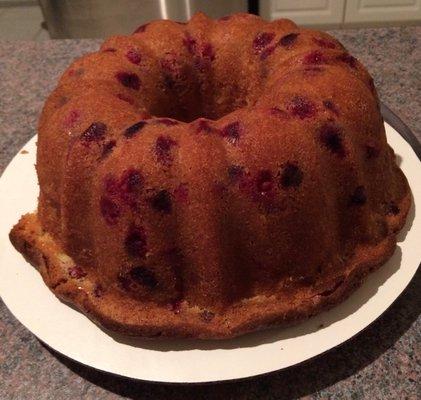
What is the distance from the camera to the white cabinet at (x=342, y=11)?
2.09 m

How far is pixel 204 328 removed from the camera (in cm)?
80

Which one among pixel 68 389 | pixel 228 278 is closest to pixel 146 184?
pixel 228 278

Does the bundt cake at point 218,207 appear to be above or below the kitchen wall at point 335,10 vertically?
above

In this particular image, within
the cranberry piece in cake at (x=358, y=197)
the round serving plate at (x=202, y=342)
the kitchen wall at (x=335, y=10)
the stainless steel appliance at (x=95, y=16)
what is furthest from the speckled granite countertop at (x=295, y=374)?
the stainless steel appliance at (x=95, y=16)

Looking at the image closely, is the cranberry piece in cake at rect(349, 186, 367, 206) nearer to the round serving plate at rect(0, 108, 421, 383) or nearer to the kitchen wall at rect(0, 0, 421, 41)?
the round serving plate at rect(0, 108, 421, 383)

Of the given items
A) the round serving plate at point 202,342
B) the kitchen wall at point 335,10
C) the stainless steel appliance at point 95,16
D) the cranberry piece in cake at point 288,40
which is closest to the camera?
the round serving plate at point 202,342

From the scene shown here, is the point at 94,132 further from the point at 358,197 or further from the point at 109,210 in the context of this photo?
the point at 358,197

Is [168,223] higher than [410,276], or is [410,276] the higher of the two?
[168,223]

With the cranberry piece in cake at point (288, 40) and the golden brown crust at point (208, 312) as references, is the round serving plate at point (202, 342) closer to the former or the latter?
the golden brown crust at point (208, 312)

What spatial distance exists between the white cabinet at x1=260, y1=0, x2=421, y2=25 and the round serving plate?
135cm

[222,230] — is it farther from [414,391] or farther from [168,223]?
[414,391]

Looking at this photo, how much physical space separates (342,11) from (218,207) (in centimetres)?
154

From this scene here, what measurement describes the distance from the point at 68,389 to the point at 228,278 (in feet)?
0.93

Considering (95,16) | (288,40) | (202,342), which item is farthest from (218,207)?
(95,16)
